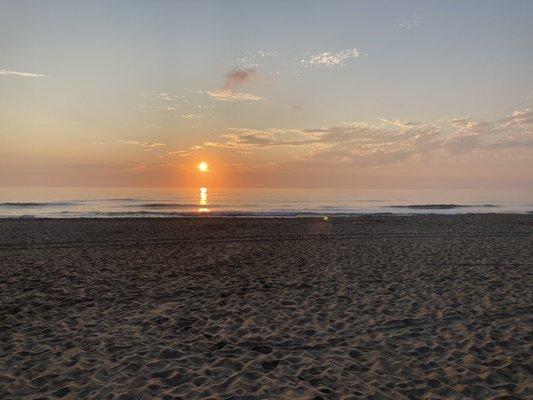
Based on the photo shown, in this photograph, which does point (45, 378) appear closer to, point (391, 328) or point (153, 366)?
point (153, 366)

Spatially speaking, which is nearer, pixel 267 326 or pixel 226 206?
pixel 267 326

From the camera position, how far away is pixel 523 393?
5926mm

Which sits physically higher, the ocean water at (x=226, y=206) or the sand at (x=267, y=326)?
the ocean water at (x=226, y=206)

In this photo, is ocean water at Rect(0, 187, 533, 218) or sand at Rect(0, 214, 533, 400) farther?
ocean water at Rect(0, 187, 533, 218)

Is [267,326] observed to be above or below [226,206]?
below

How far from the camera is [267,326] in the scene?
29.2 feet

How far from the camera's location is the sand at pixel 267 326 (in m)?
6.27

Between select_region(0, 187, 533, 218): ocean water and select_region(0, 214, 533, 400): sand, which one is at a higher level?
select_region(0, 187, 533, 218): ocean water

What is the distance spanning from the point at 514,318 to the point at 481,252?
10577mm

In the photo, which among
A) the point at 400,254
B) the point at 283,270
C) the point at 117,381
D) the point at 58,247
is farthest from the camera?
the point at 58,247

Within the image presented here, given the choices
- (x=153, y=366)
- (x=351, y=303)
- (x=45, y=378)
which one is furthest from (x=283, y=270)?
(x=45, y=378)

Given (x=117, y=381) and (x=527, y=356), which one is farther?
(x=527, y=356)

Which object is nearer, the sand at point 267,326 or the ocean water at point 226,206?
the sand at point 267,326

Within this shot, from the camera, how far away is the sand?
247 inches
